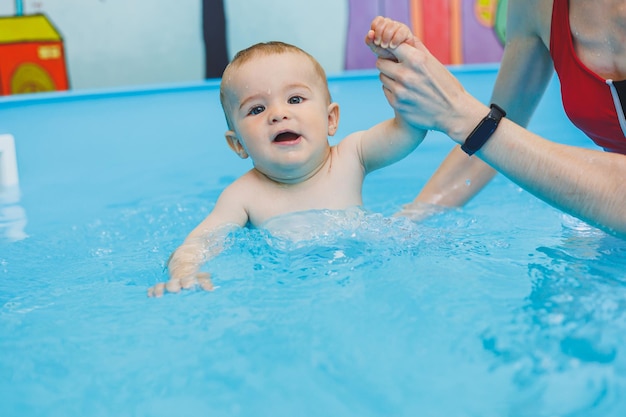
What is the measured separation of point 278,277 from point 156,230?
85 cm

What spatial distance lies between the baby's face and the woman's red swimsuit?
647mm

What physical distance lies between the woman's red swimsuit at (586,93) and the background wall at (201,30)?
4.27m

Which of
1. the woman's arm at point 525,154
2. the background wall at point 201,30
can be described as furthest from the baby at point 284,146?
the background wall at point 201,30

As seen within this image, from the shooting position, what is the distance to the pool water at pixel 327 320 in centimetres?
130

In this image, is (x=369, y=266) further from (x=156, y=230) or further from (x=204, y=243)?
(x=156, y=230)

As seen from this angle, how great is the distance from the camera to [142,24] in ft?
18.6

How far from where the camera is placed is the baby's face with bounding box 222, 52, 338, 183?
194cm

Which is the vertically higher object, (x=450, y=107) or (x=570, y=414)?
(x=450, y=107)

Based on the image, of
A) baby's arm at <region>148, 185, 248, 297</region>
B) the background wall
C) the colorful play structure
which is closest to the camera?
baby's arm at <region>148, 185, 248, 297</region>

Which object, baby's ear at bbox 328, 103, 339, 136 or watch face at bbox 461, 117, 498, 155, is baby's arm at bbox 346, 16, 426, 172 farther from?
watch face at bbox 461, 117, 498, 155

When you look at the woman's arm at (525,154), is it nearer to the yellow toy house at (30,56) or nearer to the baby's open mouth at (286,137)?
the baby's open mouth at (286,137)

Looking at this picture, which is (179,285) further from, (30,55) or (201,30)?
(201,30)

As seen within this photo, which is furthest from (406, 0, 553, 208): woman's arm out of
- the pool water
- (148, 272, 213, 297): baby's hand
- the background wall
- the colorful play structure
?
the colorful play structure

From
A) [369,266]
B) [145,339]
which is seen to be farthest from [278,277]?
[145,339]
